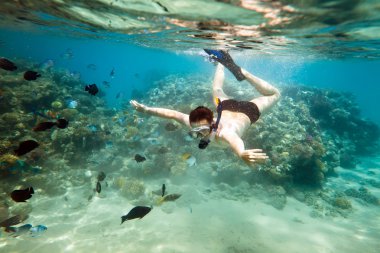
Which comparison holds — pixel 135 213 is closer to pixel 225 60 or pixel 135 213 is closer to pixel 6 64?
pixel 6 64

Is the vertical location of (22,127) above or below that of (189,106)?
below

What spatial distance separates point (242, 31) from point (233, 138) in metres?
10.6

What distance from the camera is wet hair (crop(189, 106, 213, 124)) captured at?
12.6 feet

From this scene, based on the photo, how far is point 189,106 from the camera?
16500 millimetres

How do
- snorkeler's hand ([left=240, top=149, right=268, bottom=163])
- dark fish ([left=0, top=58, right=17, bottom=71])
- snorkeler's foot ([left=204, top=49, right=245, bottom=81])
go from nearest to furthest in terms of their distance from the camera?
snorkeler's hand ([left=240, top=149, right=268, bottom=163]) < dark fish ([left=0, top=58, right=17, bottom=71]) < snorkeler's foot ([left=204, top=49, right=245, bottom=81])

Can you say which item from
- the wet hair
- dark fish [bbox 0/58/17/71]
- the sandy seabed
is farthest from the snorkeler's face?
the sandy seabed

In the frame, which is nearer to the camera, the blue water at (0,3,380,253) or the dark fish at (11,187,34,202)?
the dark fish at (11,187,34,202)

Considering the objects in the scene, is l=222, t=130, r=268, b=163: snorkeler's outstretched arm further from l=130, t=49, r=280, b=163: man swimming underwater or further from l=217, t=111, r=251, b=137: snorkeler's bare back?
l=217, t=111, r=251, b=137: snorkeler's bare back

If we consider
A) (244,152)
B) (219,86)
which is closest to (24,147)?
(244,152)

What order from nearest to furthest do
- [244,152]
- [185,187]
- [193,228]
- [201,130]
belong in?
[201,130], [244,152], [193,228], [185,187]

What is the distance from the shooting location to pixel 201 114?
153 inches

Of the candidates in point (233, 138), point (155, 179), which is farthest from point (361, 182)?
point (233, 138)

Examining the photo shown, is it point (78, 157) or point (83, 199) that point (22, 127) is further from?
point (83, 199)

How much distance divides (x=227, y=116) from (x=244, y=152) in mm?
2512
